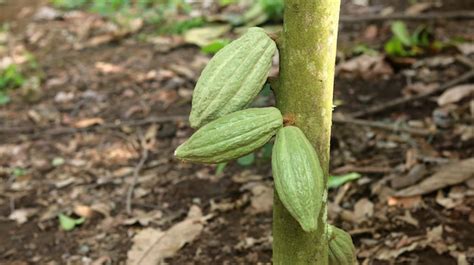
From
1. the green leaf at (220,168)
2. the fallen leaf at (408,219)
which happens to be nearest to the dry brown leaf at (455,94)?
the fallen leaf at (408,219)

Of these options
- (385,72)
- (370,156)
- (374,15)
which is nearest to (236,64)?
(370,156)

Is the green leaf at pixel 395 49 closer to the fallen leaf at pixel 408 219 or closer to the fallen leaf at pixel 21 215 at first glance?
the fallen leaf at pixel 408 219

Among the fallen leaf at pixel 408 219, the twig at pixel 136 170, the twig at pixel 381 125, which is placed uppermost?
the twig at pixel 381 125

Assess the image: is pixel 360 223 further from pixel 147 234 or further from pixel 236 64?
pixel 236 64

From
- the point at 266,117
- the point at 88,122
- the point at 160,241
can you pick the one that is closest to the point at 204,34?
the point at 88,122

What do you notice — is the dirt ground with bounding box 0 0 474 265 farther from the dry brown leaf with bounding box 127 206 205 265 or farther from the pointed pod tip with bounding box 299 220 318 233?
the pointed pod tip with bounding box 299 220 318 233

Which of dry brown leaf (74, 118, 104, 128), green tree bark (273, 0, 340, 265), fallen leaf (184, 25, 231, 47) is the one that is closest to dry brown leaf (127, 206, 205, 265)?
green tree bark (273, 0, 340, 265)

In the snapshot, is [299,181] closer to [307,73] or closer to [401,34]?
[307,73]
